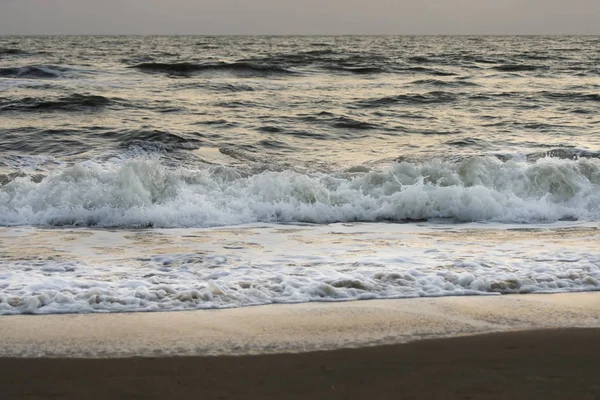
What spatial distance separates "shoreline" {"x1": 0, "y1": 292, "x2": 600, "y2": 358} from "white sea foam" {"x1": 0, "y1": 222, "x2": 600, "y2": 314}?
0.20 meters

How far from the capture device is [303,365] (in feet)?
12.2

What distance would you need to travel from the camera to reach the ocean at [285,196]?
17.4 feet

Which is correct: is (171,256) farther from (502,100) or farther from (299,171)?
(502,100)

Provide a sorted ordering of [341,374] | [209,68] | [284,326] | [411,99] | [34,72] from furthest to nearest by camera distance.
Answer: [209,68], [34,72], [411,99], [284,326], [341,374]

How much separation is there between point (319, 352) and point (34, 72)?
2084 cm

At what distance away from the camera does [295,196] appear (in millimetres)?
8805

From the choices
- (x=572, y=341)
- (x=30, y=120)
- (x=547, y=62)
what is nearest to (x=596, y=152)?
(x=572, y=341)

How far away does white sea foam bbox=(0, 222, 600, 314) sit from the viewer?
194 inches

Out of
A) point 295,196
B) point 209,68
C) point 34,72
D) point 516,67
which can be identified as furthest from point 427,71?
point 295,196

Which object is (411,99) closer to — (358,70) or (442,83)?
(442,83)

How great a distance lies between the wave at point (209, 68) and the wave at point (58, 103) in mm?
6730

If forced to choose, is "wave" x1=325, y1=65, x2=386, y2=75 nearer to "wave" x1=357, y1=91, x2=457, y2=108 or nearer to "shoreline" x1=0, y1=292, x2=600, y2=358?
"wave" x1=357, y1=91, x2=457, y2=108

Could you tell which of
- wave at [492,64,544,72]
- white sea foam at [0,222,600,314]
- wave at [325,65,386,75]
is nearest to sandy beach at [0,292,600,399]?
white sea foam at [0,222,600,314]

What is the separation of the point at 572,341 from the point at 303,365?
1594 mm
